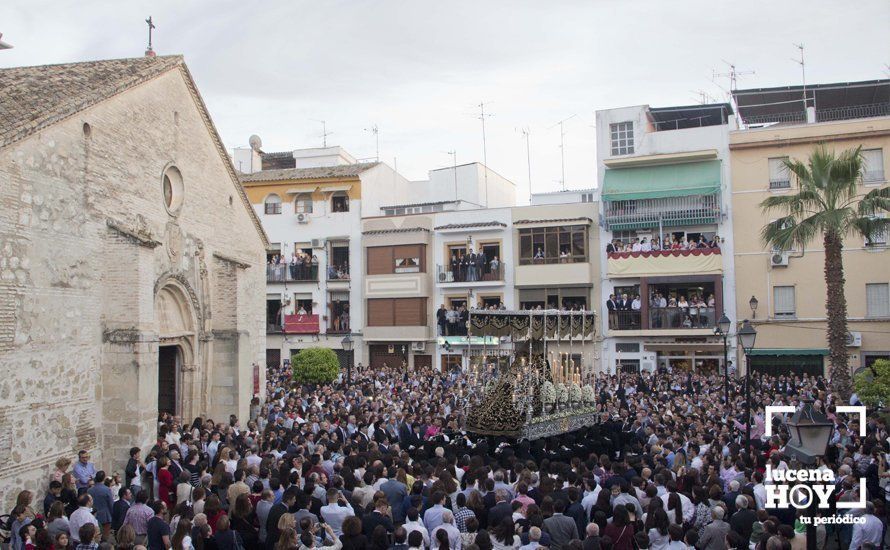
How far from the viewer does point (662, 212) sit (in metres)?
30.8

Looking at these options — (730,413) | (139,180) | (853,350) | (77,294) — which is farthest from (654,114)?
(77,294)

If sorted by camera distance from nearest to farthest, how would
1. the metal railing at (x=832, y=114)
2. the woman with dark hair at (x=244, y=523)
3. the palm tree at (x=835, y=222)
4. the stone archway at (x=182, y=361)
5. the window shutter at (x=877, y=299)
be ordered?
the woman with dark hair at (x=244, y=523) → the stone archway at (x=182, y=361) → the palm tree at (x=835, y=222) → the window shutter at (x=877, y=299) → the metal railing at (x=832, y=114)

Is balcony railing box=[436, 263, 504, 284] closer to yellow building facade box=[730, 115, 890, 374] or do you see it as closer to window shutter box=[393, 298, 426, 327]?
window shutter box=[393, 298, 426, 327]

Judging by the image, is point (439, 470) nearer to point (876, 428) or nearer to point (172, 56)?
point (876, 428)

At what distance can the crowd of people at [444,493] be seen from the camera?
8.62m

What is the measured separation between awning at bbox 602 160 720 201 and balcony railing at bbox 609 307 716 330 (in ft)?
14.6

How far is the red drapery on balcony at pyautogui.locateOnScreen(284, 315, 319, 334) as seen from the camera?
3569cm

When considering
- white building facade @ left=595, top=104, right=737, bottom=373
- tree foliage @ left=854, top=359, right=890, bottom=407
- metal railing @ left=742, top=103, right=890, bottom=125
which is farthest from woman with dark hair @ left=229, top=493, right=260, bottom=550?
metal railing @ left=742, top=103, right=890, bottom=125

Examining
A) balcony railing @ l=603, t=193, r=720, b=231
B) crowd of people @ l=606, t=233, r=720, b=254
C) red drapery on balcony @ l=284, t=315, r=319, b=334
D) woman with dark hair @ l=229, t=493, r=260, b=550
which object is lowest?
woman with dark hair @ l=229, t=493, r=260, b=550

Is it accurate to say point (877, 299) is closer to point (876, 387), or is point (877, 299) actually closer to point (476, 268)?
point (876, 387)

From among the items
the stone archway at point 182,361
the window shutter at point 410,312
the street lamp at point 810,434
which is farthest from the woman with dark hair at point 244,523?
the window shutter at point 410,312

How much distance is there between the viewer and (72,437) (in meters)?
14.5

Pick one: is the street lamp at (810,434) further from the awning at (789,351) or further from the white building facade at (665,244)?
the awning at (789,351)

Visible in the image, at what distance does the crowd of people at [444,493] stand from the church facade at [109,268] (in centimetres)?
128
